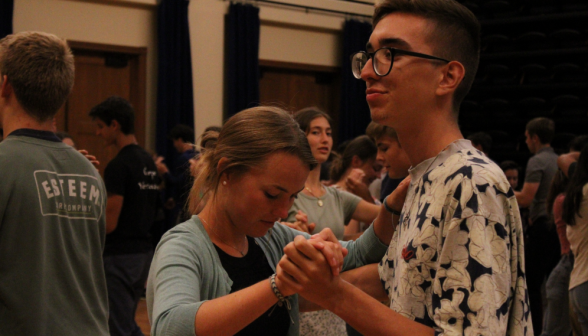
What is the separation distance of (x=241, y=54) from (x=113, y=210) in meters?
4.47

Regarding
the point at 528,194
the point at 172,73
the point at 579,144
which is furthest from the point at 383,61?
the point at 172,73

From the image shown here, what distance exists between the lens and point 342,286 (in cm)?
121

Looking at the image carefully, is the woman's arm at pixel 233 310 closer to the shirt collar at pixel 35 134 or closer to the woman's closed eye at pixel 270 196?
the woman's closed eye at pixel 270 196

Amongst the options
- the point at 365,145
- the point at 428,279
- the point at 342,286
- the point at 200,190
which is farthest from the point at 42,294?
the point at 365,145

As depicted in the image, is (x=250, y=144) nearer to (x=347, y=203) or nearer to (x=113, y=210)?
(x=347, y=203)

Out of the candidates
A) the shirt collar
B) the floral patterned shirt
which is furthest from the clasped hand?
the shirt collar

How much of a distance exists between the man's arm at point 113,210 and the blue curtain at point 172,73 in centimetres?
353

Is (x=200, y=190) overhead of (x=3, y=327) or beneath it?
overhead

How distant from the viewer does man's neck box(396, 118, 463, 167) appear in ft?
4.39

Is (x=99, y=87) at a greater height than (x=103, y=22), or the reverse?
(x=103, y=22)

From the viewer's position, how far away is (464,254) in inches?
44.9

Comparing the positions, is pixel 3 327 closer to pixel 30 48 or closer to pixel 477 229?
pixel 30 48

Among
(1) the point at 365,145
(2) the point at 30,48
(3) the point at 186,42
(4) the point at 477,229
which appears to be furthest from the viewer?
(3) the point at 186,42

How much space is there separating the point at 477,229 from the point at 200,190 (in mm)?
805
